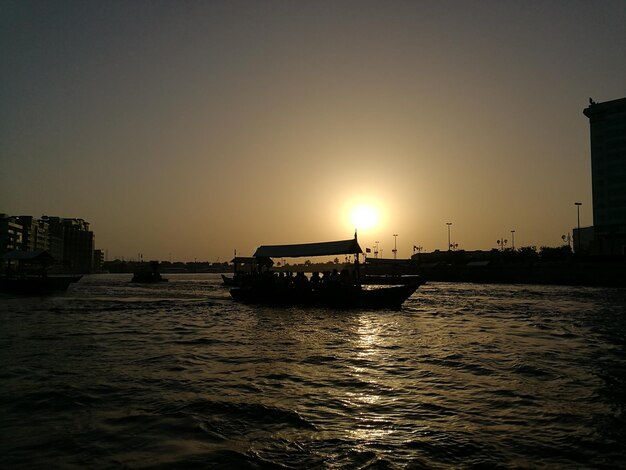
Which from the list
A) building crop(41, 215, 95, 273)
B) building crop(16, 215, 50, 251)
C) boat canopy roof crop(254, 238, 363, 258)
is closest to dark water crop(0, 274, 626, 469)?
boat canopy roof crop(254, 238, 363, 258)

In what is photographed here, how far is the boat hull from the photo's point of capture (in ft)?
89.8

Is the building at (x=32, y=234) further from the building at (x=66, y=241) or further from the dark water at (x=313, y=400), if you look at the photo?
the dark water at (x=313, y=400)

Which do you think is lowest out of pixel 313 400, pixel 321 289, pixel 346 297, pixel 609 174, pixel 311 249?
pixel 313 400

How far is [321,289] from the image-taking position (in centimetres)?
2869

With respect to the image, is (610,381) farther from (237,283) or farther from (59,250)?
(59,250)

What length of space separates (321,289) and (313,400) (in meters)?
20.1

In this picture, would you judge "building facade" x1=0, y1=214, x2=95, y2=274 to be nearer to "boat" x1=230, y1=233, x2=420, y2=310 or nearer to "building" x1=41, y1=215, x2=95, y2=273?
"building" x1=41, y1=215, x2=95, y2=273

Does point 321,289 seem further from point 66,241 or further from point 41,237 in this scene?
point 66,241

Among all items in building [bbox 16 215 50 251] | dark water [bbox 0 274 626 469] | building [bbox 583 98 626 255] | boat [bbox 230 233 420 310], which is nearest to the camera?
dark water [bbox 0 274 626 469]

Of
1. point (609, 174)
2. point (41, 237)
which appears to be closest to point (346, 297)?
point (609, 174)

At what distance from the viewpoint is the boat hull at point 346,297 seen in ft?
89.8

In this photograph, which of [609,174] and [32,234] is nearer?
[609,174]

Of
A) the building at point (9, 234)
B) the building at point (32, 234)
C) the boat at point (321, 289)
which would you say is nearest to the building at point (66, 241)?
the building at point (32, 234)

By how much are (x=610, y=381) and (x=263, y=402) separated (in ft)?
24.2
